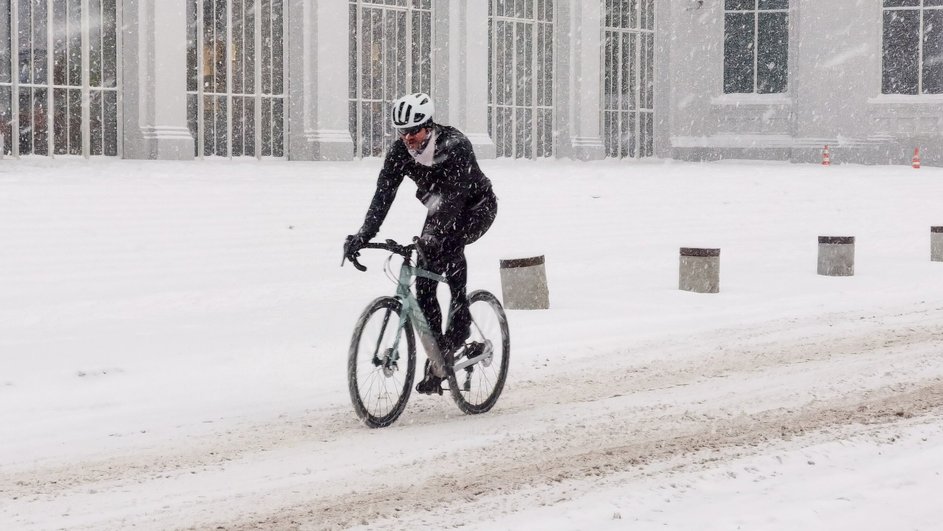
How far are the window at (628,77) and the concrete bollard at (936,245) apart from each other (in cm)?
1722

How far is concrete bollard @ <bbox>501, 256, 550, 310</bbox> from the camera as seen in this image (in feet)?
38.7

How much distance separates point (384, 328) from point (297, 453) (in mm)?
779

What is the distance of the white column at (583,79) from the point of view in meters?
30.8

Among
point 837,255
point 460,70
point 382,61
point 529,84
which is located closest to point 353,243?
point 837,255

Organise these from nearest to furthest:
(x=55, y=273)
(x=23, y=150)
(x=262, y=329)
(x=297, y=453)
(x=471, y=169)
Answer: (x=297, y=453) → (x=471, y=169) → (x=262, y=329) → (x=55, y=273) → (x=23, y=150)

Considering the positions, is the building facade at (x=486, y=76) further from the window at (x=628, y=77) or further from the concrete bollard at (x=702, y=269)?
the concrete bollard at (x=702, y=269)

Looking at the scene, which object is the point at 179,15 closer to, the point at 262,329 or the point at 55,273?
the point at 55,273

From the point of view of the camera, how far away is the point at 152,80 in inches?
867

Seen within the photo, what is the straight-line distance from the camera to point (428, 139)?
6.81 metres

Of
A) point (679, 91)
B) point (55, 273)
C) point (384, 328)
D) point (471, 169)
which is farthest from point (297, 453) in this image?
point (679, 91)

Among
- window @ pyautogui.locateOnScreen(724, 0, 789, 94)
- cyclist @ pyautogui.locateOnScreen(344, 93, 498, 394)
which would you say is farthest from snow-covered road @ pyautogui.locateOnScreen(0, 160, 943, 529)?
window @ pyautogui.locateOnScreen(724, 0, 789, 94)

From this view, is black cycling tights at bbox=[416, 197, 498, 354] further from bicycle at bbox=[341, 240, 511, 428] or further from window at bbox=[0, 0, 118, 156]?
window at bbox=[0, 0, 118, 156]

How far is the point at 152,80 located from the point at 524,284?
12.1 metres

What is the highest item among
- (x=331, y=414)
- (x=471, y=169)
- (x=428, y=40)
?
(x=428, y=40)
